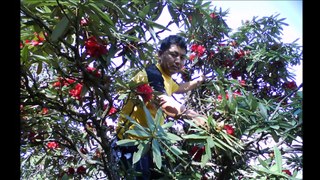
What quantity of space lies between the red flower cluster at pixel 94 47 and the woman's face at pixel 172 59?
0.65 metres

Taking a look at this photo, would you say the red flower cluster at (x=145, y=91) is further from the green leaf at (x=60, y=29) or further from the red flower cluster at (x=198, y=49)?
the red flower cluster at (x=198, y=49)

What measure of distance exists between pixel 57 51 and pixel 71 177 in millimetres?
1121

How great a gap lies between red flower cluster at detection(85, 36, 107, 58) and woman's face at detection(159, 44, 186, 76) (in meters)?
0.65

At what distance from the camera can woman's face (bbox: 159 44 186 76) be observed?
6.61 feet

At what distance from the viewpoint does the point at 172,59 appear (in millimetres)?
2018

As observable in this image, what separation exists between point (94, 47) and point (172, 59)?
2.26 feet

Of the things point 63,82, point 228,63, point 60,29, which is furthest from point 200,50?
point 60,29

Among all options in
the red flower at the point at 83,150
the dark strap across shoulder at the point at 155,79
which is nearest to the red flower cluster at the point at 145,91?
the dark strap across shoulder at the point at 155,79

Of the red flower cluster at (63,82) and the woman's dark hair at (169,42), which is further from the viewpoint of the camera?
the woman's dark hair at (169,42)

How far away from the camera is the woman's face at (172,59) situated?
6.61 ft

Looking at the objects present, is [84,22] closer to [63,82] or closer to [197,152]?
[63,82]

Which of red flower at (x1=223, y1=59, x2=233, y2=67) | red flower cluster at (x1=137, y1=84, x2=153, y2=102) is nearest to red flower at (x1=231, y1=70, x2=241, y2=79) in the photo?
red flower at (x1=223, y1=59, x2=233, y2=67)

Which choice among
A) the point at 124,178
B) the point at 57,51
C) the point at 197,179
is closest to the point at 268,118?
the point at 197,179
